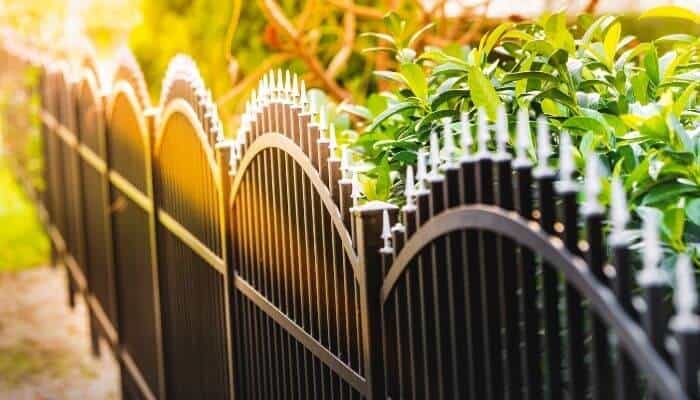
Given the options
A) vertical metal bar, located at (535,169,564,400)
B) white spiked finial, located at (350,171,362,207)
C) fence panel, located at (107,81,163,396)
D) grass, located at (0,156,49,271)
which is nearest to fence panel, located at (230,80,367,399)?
white spiked finial, located at (350,171,362,207)

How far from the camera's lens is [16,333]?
8.78 m

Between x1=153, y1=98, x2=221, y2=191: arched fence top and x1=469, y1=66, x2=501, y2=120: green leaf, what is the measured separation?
1.66 metres

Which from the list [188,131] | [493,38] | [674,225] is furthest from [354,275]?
[188,131]

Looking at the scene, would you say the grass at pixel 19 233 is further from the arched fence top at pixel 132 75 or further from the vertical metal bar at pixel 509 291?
the vertical metal bar at pixel 509 291

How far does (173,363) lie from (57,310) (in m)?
4.73

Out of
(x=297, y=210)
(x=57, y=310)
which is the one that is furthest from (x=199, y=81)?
(x=57, y=310)

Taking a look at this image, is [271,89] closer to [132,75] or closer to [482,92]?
[482,92]

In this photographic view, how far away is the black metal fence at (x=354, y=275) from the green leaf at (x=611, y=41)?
45 centimetres

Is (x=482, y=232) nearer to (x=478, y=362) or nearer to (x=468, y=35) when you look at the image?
(x=478, y=362)

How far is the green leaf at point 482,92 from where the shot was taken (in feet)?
8.57

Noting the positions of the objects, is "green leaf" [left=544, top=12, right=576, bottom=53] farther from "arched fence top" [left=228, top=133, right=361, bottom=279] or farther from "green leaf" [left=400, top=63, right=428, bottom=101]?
"arched fence top" [left=228, top=133, right=361, bottom=279]

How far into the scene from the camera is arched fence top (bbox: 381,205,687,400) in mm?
1551

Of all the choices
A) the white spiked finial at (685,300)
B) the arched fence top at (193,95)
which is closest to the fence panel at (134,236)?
the arched fence top at (193,95)

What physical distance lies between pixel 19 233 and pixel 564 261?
11.8 m
